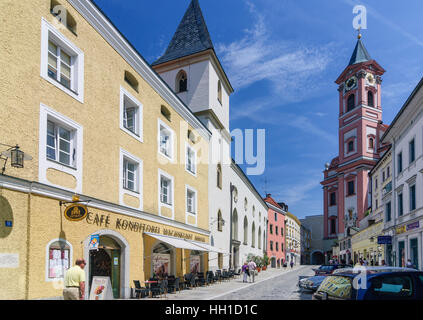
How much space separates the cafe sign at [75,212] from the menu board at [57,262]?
1.17 m

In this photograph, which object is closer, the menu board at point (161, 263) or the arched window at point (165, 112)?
the menu board at point (161, 263)

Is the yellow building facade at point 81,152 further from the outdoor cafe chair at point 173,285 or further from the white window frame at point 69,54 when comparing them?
the outdoor cafe chair at point 173,285

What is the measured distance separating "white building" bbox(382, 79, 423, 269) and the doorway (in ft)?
57.3

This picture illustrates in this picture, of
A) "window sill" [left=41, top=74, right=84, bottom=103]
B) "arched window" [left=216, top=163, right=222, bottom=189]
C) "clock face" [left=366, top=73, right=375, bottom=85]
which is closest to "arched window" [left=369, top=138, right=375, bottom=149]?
"clock face" [left=366, top=73, right=375, bottom=85]

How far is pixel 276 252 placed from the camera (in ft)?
232

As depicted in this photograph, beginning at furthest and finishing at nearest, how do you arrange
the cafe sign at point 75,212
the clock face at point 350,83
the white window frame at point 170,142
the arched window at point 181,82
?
the clock face at point 350,83, the arched window at point 181,82, the white window frame at point 170,142, the cafe sign at point 75,212

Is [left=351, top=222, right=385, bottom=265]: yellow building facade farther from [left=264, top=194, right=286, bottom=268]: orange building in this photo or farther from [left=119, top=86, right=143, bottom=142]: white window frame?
[left=119, top=86, right=143, bottom=142]: white window frame

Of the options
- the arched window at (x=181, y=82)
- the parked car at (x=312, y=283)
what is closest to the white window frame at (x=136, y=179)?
the parked car at (x=312, y=283)

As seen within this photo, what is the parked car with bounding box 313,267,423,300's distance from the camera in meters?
6.43

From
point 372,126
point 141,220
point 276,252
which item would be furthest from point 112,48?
point 276,252

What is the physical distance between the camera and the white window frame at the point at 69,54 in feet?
38.4

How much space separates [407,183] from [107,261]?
2046cm
